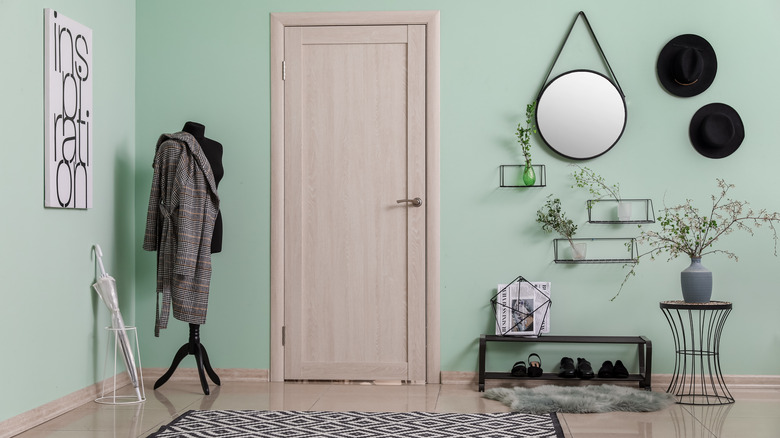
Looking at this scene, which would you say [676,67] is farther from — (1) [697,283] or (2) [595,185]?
(1) [697,283]

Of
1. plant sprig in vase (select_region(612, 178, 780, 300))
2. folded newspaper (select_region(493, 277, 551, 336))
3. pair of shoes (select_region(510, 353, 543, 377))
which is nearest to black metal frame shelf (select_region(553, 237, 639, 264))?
plant sprig in vase (select_region(612, 178, 780, 300))

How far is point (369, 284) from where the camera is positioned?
13.8ft

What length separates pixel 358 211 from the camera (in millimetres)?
4211

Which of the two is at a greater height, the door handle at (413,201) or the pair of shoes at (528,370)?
the door handle at (413,201)

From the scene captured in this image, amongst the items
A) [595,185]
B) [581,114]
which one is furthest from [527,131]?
[595,185]

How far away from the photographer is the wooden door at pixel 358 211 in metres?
4.19

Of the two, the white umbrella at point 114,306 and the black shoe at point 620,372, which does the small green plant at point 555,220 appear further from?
the white umbrella at point 114,306

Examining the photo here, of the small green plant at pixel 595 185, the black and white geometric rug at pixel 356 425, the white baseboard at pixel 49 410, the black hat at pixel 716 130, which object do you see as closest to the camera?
A: the black and white geometric rug at pixel 356 425

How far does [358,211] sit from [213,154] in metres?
0.83

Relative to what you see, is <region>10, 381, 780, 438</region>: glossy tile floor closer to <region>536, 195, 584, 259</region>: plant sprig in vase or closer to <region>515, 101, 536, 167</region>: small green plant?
<region>536, 195, 584, 259</region>: plant sprig in vase

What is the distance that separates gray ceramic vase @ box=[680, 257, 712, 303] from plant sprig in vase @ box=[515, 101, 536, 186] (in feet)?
2.97

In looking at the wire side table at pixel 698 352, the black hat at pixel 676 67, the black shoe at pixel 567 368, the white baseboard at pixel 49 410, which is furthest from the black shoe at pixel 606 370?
the white baseboard at pixel 49 410

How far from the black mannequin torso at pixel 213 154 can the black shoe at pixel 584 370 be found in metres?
1.96

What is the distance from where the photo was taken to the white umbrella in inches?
147
